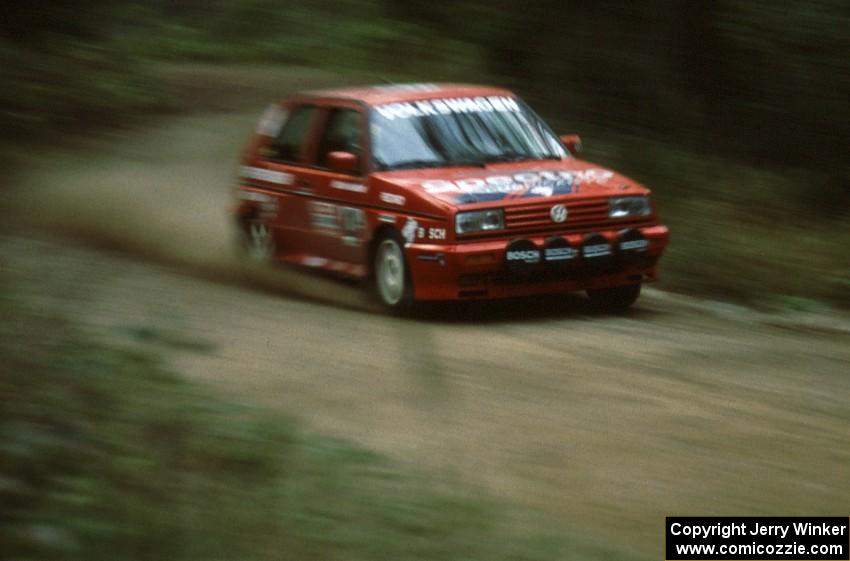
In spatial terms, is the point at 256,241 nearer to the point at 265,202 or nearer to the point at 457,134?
the point at 265,202

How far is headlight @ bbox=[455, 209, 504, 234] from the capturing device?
10.4 meters

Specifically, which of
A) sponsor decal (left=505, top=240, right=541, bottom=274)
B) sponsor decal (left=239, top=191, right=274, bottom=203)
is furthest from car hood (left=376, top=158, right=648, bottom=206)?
sponsor decal (left=239, top=191, right=274, bottom=203)

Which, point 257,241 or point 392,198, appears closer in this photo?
point 392,198

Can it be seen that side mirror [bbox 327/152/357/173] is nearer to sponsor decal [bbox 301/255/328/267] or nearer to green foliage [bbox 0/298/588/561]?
sponsor decal [bbox 301/255/328/267]

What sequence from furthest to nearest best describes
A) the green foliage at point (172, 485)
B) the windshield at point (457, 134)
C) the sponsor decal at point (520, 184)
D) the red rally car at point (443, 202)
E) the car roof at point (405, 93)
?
the car roof at point (405, 93), the windshield at point (457, 134), the sponsor decal at point (520, 184), the red rally car at point (443, 202), the green foliage at point (172, 485)

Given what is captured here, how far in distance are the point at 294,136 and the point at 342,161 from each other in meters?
1.40

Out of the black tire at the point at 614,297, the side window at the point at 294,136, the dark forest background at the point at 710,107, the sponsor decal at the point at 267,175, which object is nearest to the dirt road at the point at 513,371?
the black tire at the point at 614,297

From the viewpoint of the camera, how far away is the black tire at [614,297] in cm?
1140

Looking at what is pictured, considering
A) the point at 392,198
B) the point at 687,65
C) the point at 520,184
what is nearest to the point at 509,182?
the point at 520,184

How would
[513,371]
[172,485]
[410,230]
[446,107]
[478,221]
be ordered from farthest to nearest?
[446,107]
[410,230]
[478,221]
[513,371]
[172,485]

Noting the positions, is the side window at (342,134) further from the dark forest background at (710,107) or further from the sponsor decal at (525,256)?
the sponsor decal at (525,256)

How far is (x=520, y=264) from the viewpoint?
415 inches

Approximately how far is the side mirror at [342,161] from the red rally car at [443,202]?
0.03ft

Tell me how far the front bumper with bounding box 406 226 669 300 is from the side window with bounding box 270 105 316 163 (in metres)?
2.17
